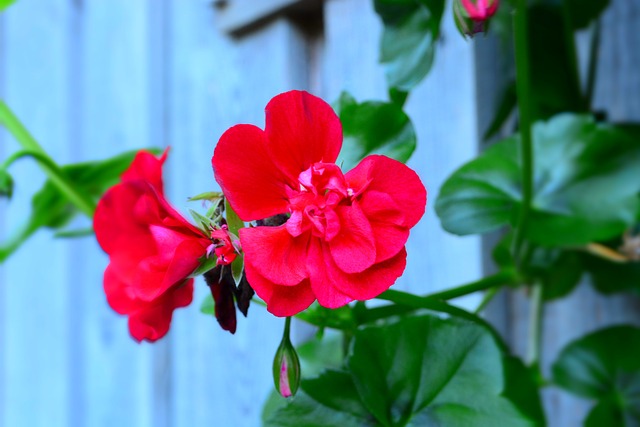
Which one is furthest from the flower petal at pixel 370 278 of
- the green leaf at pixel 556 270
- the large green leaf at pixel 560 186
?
the green leaf at pixel 556 270

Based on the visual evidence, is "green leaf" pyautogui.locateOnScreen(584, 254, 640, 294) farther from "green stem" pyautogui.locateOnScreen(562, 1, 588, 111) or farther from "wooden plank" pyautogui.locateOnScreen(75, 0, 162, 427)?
"wooden plank" pyautogui.locateOnScreen(75, 0, 162, 427)

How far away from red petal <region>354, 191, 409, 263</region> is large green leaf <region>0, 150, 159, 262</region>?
0.37 metres

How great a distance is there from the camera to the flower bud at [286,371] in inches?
13.9

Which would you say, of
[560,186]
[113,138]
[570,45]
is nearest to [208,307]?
[560,186]

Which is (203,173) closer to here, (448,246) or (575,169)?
(448,246)

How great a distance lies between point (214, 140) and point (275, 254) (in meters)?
0.62

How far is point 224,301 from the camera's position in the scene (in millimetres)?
345

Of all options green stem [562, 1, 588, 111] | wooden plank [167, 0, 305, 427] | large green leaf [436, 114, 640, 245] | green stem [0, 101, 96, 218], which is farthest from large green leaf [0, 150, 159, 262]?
green stem [562, 1, 588, 111]

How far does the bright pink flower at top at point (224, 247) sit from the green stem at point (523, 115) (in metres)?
0.23

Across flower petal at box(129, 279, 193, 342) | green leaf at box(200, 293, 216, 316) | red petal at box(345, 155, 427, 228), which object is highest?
red petal at box(345, 155, 427, 228)

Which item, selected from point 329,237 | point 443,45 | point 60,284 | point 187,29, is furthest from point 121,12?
point 329,237

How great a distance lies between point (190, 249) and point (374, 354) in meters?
0.15

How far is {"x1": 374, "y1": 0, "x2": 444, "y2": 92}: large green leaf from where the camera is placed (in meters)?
0.50

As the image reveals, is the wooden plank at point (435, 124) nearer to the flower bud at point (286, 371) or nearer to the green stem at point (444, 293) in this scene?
the green stem at point (444, 293)
